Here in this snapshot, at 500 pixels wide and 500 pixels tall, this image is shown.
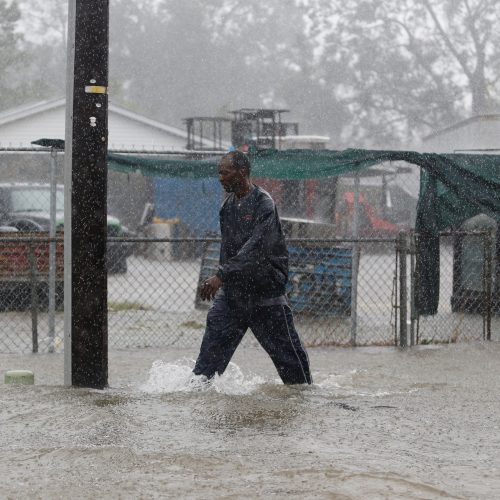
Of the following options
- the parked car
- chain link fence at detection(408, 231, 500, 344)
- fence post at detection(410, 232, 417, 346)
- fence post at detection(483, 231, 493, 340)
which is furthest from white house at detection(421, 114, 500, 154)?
fence post at detection(410, 232, 417, 346)

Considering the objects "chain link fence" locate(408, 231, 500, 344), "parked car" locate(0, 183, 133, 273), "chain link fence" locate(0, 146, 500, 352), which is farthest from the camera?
"parked car" locate(0, 183, 133, 273)

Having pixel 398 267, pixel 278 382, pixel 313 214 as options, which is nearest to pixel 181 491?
pixel 278 382

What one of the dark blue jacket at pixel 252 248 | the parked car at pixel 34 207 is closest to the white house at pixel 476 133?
the parked car at pixel 34 207

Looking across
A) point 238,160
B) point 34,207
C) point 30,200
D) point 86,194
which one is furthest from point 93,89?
point 30,200

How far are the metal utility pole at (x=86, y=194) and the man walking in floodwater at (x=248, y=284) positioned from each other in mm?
731

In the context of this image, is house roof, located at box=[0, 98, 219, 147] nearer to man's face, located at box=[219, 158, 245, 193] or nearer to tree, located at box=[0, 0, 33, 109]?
tree, located at box=[0, 0, 33, 109]

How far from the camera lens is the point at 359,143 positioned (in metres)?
56.2

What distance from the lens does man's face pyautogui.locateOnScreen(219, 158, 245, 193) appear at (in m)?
7.27

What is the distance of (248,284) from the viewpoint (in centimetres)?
740

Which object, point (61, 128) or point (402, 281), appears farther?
point (61, 128)

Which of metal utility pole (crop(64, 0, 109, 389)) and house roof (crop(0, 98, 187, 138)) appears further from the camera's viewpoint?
house roof (crop(0, 98, 187, 138))

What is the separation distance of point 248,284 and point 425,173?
174 inches

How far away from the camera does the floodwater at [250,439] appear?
515 centimetres

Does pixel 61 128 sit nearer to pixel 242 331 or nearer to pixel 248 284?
pixel 242 331
